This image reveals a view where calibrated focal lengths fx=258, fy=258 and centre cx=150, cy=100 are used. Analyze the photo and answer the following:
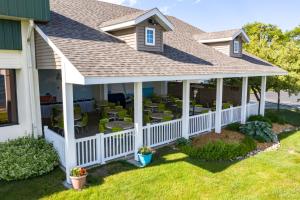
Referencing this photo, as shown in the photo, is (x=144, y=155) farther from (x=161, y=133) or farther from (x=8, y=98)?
(x=8, y=98)

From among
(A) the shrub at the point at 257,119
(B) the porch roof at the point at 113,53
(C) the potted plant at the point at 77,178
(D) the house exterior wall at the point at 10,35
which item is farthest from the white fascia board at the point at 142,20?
(A) the shrub at the point at 257,119

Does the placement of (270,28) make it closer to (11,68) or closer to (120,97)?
(120,97)

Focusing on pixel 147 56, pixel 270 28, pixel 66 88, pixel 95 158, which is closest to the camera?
pixel 66 88

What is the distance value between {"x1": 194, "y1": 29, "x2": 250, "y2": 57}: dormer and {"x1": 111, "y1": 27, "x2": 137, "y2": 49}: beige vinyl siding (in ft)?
24.9

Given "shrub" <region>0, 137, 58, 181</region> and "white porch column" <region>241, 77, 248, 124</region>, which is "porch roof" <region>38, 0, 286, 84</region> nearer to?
"white porch column" <region>241, 77, 248, 124</region>

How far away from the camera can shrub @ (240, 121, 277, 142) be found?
12326mm

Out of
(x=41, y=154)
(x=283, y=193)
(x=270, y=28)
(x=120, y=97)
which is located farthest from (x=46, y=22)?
(x=270, y=28)

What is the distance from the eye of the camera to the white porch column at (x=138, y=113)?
900 cm

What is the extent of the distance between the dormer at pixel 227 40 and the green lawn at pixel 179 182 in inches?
343

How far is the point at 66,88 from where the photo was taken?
24.5 feet

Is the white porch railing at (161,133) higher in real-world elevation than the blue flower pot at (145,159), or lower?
higher

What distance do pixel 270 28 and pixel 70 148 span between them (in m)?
58.5

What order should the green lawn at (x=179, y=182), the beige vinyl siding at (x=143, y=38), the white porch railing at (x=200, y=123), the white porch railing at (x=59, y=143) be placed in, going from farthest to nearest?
the white porch railing at (x=200, y=123)
the beige vinyl siding at (x=143, y=38)
the white porch railing at (x=59, y=143)
the green lawn at (x=179, y=182)

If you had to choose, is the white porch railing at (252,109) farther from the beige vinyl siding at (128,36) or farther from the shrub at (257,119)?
the beige vinyl siding at (128,36)
